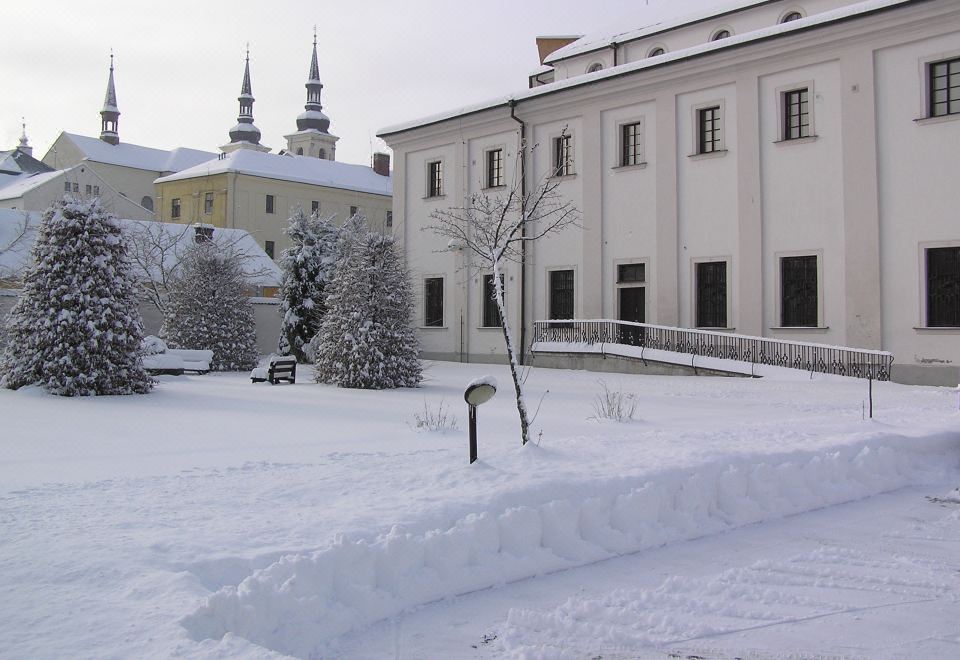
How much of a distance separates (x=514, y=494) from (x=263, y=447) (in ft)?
13.5

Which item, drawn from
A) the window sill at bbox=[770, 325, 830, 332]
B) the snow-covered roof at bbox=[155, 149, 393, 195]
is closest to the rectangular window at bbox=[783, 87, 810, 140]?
the window sill at bbox=[770, 325, 830, 332]

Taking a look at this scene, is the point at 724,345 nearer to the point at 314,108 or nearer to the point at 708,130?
the point at 708,130

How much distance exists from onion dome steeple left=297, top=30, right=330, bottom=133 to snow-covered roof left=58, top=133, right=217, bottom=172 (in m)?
10.8

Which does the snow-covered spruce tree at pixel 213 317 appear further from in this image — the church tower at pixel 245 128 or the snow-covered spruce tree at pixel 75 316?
the church tower at pixel 245 128

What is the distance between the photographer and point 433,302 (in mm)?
31469

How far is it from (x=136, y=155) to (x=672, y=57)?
66244 millimetres

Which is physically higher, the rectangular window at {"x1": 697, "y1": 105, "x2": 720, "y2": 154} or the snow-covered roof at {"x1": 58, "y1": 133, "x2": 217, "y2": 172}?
the snow-covered roof at {"x1": 58, "y1": 133, "x2": 217, "y2": 172}

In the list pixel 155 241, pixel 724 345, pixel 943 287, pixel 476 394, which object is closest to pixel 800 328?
pixel 724 345

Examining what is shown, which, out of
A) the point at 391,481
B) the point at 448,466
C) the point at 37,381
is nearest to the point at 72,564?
the point at 391,481

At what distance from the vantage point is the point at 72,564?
15.0ft

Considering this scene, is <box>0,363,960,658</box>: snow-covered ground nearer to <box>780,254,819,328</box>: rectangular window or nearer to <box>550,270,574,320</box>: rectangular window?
<box>780,254,819,328</box>: rectangular window

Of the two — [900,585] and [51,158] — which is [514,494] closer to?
[900,585]

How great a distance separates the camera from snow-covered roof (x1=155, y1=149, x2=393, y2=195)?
62.3 meters

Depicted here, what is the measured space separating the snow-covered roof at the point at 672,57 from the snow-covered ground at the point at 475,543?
13.9 m
